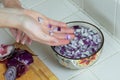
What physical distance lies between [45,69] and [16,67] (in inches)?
3.5

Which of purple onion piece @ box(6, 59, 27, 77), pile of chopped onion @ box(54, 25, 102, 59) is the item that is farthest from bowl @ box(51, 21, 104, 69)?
purple onion piece @ box(6, 59, 27, 77)

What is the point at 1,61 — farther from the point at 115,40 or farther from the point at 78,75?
the point at 115,40

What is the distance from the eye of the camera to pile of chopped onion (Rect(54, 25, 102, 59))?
1060 millimetres

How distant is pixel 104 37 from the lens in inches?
46.4

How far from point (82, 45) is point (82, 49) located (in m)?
0.02

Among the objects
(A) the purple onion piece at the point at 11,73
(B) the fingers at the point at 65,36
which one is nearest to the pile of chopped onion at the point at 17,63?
(A) the purple onion piece at the point at 11,73

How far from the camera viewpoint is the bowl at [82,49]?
1.05 meters

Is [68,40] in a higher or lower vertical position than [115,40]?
higher

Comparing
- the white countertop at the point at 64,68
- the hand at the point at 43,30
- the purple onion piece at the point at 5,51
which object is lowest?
the white countertop at the point at 64,68

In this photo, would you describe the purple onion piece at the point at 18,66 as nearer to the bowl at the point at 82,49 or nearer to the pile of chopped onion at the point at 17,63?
the pile of chopped onion at the point at 17,63

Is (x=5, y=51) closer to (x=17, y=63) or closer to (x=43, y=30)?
(x=17, y=63)

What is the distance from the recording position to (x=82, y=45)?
1083mm

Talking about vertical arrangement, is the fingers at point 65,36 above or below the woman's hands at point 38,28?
below

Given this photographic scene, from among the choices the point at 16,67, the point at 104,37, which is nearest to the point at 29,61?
the point at 16,67
